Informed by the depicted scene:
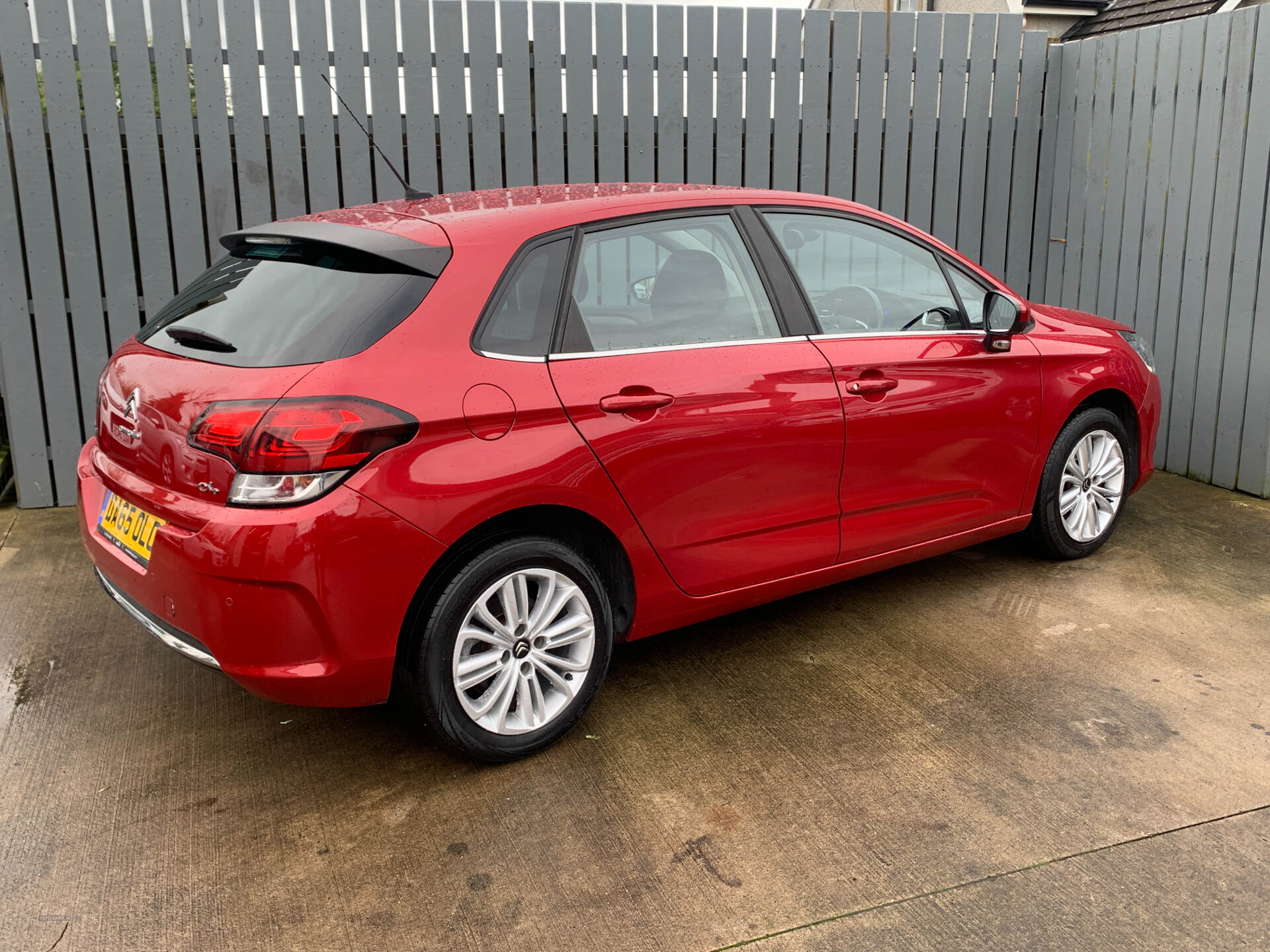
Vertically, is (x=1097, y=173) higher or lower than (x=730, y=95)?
lower

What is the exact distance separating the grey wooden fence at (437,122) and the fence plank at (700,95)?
0.01 meters

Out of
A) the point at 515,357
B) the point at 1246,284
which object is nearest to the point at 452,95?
the point at 515,357

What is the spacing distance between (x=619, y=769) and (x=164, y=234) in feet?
13.8

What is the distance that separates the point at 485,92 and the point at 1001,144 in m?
3.38

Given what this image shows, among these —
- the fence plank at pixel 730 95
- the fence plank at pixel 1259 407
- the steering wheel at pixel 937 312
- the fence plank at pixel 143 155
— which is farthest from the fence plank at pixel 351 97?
the fence plank at pixel 1259 407

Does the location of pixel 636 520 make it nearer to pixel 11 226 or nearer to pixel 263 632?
pixel 263 632

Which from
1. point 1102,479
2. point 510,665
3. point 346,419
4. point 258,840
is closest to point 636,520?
point 510,665

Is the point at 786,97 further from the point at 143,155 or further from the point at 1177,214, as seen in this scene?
the point at 143,155

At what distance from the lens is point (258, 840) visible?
9.04ft

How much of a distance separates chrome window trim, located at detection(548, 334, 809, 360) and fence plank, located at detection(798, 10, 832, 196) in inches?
135

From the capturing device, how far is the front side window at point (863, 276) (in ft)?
12.0

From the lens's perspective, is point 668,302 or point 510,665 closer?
point 510,665

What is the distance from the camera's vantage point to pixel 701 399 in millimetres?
3242

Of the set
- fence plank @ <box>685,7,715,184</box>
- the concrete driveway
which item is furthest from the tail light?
fence plank @ <box>685,7,715,184</box>
